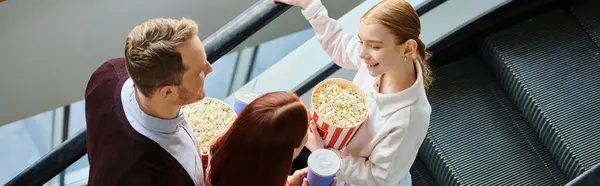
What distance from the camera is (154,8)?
14.4 feet

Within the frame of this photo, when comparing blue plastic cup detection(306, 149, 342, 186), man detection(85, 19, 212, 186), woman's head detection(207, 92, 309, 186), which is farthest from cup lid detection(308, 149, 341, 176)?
man detection(85, 19, 212, 186)

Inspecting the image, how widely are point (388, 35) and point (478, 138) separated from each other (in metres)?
1.16

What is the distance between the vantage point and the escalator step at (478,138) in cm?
303

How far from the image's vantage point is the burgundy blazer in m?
1.85

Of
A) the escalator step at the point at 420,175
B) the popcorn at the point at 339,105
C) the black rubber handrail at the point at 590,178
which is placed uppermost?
the popcorn at the point at 339,105

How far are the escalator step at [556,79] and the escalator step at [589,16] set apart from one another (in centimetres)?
3

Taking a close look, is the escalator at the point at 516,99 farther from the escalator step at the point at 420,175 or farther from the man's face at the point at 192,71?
the man's face at the point at 192,71

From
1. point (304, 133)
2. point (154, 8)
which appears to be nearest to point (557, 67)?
point (304, 133)

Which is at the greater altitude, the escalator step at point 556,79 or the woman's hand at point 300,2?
the woman's hand at point 300,2

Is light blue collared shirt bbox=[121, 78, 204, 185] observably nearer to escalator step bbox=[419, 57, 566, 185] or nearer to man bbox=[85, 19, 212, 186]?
man bbox=[85, 19, 212, 186]

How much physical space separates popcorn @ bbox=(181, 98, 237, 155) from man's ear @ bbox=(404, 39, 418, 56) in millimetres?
568

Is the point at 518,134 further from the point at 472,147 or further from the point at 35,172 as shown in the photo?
the point at 35,172

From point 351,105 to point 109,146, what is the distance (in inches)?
30.9

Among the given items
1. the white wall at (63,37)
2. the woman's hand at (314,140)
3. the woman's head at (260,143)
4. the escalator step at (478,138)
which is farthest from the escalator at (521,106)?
the white wall at (63,37)
